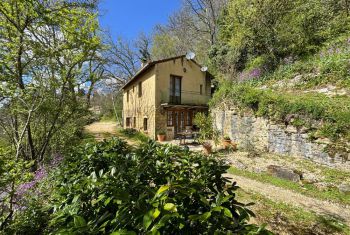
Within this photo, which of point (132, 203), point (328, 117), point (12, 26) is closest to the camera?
point (132, 203)

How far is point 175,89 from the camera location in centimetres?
1667

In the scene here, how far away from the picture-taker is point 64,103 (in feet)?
26.2

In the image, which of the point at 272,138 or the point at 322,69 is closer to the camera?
the point at 272,138

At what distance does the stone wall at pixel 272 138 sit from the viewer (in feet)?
24.6

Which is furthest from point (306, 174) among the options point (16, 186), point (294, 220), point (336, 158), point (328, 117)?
point (16, 186)

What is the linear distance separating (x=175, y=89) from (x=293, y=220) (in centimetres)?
1322

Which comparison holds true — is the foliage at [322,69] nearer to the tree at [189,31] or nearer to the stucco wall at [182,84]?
the stucco wall at [182,84]

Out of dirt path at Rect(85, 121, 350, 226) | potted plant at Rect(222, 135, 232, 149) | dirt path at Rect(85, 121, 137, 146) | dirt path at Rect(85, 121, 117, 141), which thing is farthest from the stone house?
dirt path at Rect(85, 121, 350, 226)

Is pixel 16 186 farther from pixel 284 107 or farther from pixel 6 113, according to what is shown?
pixel 284 107

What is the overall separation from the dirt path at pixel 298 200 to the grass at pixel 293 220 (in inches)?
10.6

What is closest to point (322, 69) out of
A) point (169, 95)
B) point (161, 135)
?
point (169, 95)

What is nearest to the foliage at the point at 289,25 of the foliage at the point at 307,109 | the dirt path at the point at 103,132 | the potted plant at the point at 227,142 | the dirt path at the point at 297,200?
the foliage at the point at 307,109

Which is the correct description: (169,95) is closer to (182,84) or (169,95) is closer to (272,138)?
(182,84)

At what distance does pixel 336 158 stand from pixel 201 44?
2146cm
